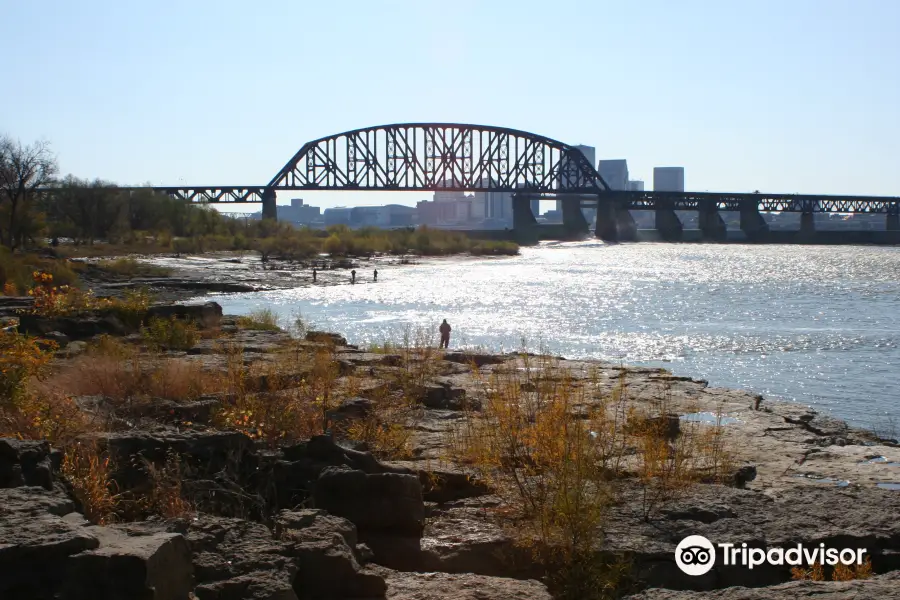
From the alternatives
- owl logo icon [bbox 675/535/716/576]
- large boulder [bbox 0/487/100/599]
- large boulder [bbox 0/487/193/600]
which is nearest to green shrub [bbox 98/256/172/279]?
owl logo icon [bbox 675/535/716/576]

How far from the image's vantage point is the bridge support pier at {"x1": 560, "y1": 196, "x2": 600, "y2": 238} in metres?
164

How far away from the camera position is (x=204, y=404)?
11.8m

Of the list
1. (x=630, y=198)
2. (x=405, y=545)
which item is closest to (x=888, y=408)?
(x=405, y=545)

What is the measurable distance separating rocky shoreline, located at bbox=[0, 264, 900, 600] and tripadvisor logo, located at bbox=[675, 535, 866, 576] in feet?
0.24

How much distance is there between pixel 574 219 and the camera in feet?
543

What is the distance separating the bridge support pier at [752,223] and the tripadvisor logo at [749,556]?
153690 millimetres

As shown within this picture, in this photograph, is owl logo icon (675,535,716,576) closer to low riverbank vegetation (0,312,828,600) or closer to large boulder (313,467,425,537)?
low riverbank vegetation (0,312,828,600)

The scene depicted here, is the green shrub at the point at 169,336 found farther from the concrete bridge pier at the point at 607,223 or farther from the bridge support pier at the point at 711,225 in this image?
the concrete bridge pier at the point at 607,223

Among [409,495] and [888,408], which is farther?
[888,408]

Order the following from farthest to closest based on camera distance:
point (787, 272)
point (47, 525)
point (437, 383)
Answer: point (787, 272) → point (437, 383) → point (47, 525)

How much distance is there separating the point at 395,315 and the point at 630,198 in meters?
119

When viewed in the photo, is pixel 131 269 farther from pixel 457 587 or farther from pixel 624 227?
pixel 624 227

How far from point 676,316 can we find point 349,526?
42.1m

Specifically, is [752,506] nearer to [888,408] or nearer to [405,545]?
[405,545]
